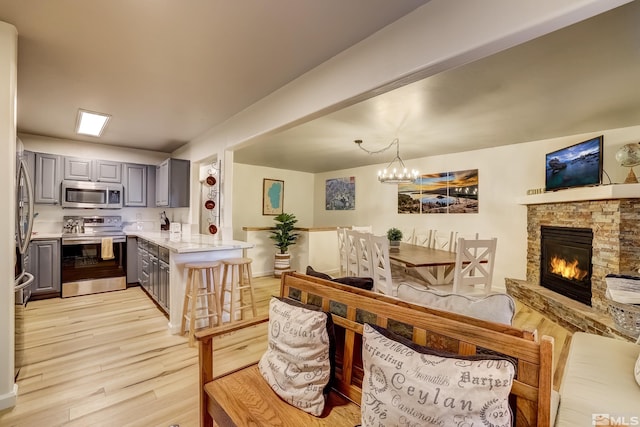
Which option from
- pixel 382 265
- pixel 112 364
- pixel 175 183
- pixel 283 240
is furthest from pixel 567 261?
pixel 175 183

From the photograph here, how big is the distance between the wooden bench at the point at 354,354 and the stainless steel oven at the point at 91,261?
12.2 feet

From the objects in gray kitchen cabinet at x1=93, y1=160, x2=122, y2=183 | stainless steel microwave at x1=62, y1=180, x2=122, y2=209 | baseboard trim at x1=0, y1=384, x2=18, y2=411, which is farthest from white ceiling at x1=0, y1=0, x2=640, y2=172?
baseboard trim at x1=0, y1=384, x2=18, y2=411

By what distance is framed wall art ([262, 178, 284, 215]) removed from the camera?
659 centimetres

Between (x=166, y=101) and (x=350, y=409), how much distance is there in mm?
3029

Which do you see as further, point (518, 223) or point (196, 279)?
point (518, 223)

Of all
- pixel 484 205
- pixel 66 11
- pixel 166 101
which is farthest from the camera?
pixel 484 205

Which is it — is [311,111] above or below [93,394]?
above

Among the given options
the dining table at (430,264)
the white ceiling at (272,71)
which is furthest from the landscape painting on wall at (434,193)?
the dining table at (430,264)

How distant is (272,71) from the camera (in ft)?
7.32

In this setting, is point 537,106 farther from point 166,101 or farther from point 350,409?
point 166,101

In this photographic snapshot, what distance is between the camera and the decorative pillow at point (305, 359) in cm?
117

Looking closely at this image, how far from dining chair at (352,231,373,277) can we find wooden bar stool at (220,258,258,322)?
1.27 m

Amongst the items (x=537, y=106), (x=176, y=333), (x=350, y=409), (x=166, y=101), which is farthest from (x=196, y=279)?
(x=537, y=106)

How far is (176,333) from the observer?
2.83 m
